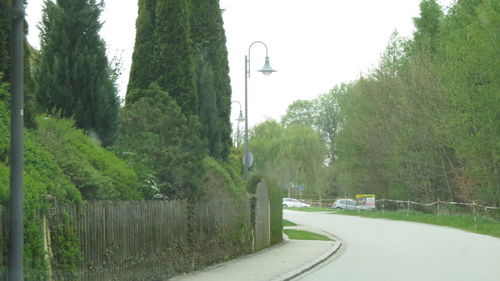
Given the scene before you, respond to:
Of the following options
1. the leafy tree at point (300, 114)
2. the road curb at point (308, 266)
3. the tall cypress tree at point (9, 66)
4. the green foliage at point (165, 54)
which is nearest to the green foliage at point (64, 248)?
the tall cypress tree at point (9, 66)

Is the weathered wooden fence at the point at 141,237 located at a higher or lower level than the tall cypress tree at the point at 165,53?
lower

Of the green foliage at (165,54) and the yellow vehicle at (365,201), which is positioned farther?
the yellow vehicle at (365,201)

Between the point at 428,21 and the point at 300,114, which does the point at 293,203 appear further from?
the point at 428,21

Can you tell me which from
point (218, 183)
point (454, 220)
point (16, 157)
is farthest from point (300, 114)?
point (16, 157)

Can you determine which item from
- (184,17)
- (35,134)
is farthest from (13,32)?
(184,17)

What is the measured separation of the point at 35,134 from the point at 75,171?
0.77 metres

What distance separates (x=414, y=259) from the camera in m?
20.0

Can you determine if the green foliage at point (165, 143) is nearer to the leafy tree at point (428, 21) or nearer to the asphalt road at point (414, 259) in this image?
the asphalt road at point (414, 259)

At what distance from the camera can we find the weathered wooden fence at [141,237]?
10.4 meters

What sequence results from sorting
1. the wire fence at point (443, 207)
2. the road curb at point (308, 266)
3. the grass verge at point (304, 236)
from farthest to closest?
the wire fence at point (443, 207), the grass verge at point (304, 236), the road curb at point (308, 266)

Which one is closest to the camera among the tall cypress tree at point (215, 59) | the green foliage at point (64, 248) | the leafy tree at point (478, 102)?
the green foliage at point (64, 248)

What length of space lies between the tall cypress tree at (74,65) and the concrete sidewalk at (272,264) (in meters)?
3.49

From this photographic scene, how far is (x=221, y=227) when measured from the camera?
18.2 m

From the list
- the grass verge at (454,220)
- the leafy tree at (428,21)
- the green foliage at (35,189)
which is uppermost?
the leafy tree at (428,21)
